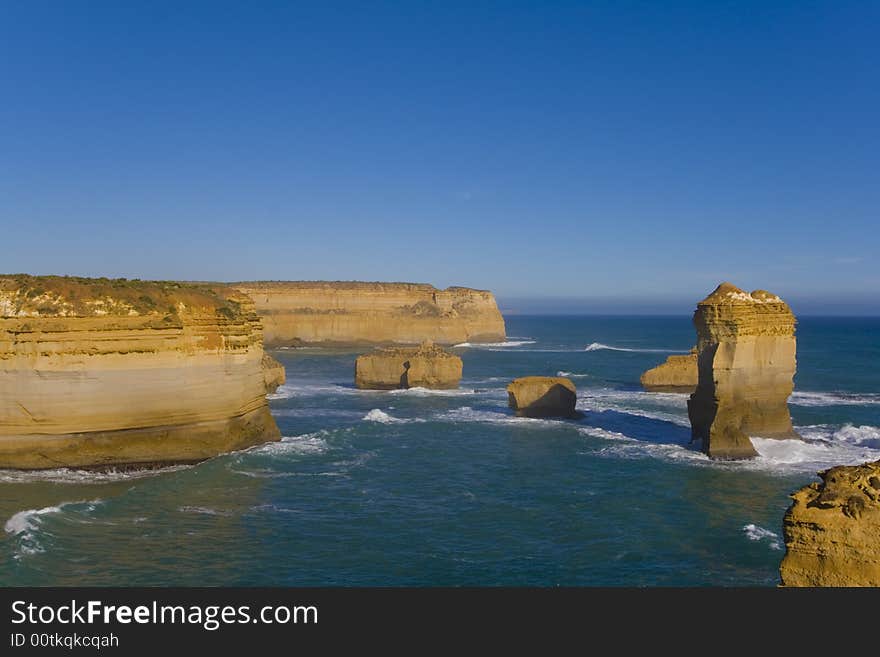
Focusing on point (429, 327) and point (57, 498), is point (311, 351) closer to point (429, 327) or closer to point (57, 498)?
point (429, 327)

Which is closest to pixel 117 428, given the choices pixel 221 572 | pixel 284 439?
pixel 284 439

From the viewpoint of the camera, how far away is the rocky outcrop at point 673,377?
150ft

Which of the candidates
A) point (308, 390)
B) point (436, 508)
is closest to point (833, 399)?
point (436, 508)

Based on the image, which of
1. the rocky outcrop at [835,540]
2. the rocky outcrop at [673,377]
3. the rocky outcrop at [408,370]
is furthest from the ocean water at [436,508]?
the rocky outcrop at [408,370]

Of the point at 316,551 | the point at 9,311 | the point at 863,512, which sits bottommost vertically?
the point at 316,551

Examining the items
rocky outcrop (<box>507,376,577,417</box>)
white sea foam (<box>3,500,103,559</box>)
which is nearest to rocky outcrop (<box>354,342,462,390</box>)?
rocky outcrop (<box>507,376,577,417</box>)

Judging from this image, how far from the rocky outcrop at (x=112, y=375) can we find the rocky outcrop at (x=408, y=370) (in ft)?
70.4

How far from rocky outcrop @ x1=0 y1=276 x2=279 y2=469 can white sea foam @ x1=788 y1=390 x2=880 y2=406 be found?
32.1 metres

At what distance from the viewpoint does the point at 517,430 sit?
3212 cm

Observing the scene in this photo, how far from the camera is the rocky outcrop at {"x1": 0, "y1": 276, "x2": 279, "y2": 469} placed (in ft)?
74.5

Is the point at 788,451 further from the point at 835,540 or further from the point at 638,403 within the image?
the point at 835,540

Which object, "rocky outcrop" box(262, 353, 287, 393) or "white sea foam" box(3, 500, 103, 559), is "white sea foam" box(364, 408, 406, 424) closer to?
"rocky outcrop" box(262, 353, 287, 393)

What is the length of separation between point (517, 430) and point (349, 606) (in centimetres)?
2378

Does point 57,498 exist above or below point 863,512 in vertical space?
below
